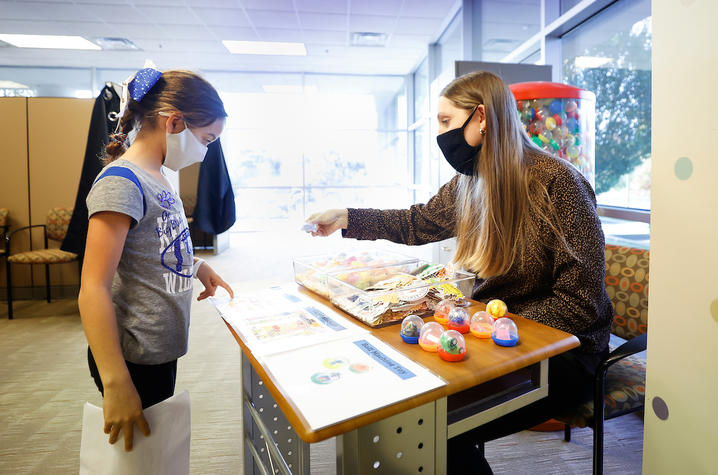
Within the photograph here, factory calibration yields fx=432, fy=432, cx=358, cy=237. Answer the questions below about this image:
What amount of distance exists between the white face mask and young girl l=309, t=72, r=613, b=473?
739mm

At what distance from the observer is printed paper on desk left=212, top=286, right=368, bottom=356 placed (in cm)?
95

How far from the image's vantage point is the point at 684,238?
86 centimetres

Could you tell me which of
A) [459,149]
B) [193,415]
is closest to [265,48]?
[193,415]

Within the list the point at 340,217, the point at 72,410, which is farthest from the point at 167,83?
the point at 72,410

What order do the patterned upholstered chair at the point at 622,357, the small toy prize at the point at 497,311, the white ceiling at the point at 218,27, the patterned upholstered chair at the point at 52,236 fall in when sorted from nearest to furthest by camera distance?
the small toy prize at the point at 497,311
the patterned upholstered chair at the point at 622,357
the patterned upholstered chair at the point at 52,236
the white ceiling at the point at 218,27

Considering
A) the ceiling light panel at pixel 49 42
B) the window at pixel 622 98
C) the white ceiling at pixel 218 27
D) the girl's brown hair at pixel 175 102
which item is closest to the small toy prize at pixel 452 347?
the girl's brown hair at pixel 175 102

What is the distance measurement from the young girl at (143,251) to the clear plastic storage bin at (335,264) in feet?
1.22

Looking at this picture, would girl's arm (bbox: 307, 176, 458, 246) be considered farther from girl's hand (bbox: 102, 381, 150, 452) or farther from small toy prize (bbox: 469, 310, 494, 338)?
girl's hand (bbox: 102, 381, 150, 452)

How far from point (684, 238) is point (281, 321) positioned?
90 cm

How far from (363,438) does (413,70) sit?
8.10m

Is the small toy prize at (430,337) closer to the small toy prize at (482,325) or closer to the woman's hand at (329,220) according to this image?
the small toy prize at (482,325)

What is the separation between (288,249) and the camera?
7.05 m

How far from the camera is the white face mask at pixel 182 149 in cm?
110

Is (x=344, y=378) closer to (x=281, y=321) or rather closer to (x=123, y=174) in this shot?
(x=281, y=321)
